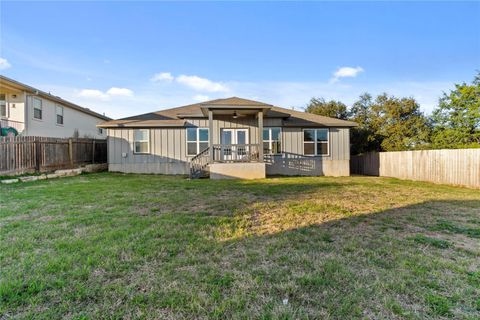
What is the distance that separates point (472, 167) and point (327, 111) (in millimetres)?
14065

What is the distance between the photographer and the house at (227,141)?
1357 centimetres

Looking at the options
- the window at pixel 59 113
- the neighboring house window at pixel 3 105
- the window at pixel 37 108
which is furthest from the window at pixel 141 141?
the neighboring house window at pixel 3 105

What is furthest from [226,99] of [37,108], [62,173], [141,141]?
[37,108]

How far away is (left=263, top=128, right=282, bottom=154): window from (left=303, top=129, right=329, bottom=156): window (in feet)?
5.24

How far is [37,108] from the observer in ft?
46.7

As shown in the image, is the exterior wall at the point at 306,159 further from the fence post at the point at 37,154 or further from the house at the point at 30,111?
the house at the point at 30,111

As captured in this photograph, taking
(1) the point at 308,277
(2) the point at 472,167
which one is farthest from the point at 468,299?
(2) the point at 472,167

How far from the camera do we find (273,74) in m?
17.9

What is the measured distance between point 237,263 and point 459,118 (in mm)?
19773

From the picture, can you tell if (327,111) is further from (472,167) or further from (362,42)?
(472,167)

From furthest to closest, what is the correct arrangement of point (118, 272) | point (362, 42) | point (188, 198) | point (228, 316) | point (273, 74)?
point (273, 74)
point (362, 42)
point (188, 198)
point (118, 272)
point (228, 316)

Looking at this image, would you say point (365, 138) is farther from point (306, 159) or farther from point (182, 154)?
point (182, 154)

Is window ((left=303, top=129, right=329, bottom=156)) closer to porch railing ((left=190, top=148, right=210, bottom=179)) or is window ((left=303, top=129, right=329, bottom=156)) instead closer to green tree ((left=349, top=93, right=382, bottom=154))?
porch railing ((left=190, top=148, right=210, bottom=179))

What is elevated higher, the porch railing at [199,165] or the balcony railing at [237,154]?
the balcony railing at [237,154]
